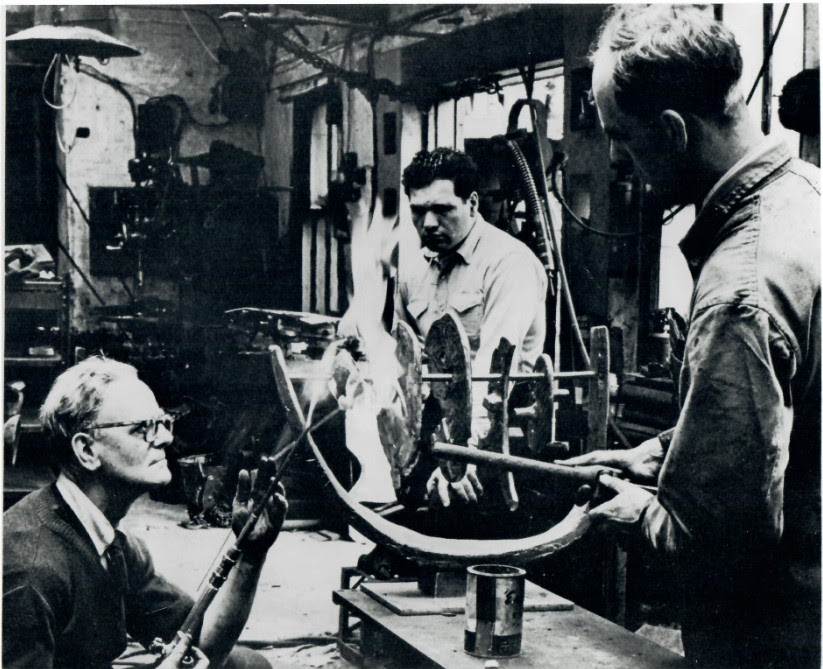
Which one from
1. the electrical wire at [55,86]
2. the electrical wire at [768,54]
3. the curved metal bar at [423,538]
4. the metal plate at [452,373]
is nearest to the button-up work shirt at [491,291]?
the metal plate at [452,373]

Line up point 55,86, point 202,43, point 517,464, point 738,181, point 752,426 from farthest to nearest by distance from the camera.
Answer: point 55,86
point 202,43
point 517,464
point 738,181
point 752,426

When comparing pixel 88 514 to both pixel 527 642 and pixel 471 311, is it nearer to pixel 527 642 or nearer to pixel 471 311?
pixel 527 642

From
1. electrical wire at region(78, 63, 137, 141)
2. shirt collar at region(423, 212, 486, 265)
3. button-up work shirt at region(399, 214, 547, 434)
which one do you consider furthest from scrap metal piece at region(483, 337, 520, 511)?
electrical wire at region(78, 63, 137, 141)

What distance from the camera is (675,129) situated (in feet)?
5.17

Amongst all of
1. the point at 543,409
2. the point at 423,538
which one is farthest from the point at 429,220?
the point at 423,538

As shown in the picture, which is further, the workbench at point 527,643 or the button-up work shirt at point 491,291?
the button-up work shirt at point 491,291

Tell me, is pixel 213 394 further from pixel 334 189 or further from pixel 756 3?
pixel 756 3

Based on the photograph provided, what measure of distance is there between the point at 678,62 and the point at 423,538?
1.30 meters

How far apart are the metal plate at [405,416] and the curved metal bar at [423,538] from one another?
0.60ft

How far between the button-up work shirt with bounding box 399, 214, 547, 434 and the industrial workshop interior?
13 millimetres

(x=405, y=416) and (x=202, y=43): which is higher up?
(x=202, y=43)

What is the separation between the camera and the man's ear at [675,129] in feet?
5.14

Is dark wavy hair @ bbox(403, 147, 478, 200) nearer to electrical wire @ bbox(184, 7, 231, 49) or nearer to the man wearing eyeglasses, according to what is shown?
electrical wire @ bbox(184, 7, 231, 49)

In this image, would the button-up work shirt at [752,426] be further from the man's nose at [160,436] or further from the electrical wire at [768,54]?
the electrical wire at [768,54]
